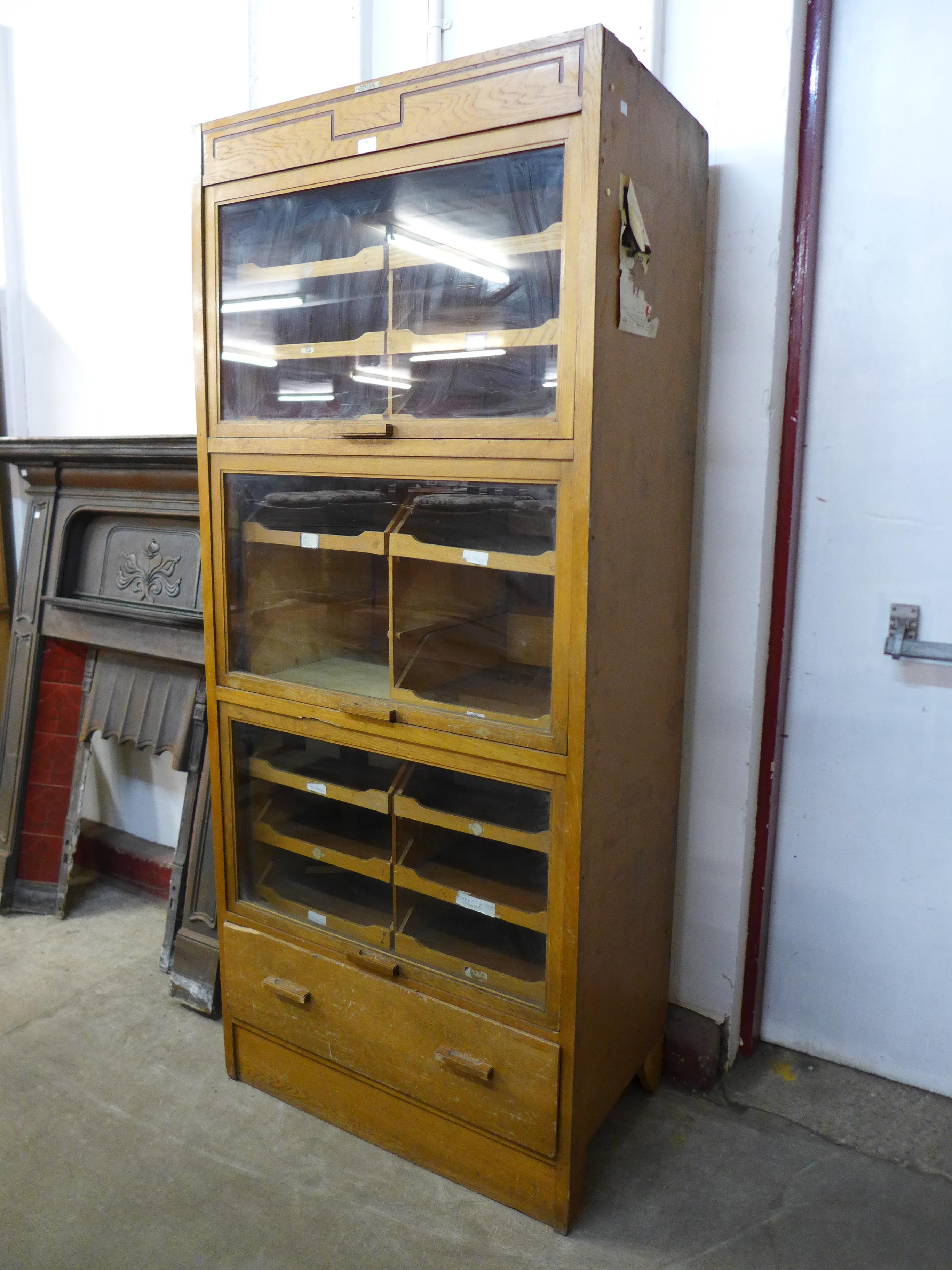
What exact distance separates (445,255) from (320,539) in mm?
619

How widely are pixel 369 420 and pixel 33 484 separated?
169 centimetres

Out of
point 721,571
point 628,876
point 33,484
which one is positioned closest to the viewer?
point 628,876

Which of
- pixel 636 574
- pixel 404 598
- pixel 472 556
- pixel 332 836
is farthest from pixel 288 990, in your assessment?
pixel 636 574

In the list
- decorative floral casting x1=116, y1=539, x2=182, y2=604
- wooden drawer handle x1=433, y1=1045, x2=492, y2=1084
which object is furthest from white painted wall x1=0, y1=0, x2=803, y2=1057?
wooden drawer handle x1=433, y1=1045, x2=492, y2=1084

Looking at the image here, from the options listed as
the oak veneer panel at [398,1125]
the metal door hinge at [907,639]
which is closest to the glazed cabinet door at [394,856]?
the oak veneer panel at [398,1125]

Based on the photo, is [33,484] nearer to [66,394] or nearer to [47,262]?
[66,394]

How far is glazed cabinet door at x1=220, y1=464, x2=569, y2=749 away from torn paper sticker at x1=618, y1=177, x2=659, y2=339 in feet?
1.05

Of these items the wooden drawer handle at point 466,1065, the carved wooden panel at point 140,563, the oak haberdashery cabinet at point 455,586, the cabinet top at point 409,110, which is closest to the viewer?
the cabinet top at point 409,110

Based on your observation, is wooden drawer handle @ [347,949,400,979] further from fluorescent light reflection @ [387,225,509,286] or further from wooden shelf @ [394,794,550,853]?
fluorescent light reflection @ [387,225,509,286]

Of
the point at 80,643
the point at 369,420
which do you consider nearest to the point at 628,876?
the point at 369,420

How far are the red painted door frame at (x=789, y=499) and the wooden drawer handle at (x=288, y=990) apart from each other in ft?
3.39

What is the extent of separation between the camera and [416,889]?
6.36ft

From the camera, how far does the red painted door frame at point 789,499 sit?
1851 millimetres

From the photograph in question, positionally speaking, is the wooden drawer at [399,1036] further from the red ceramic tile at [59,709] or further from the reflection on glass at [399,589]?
the red ceramic tile at [59,709]
